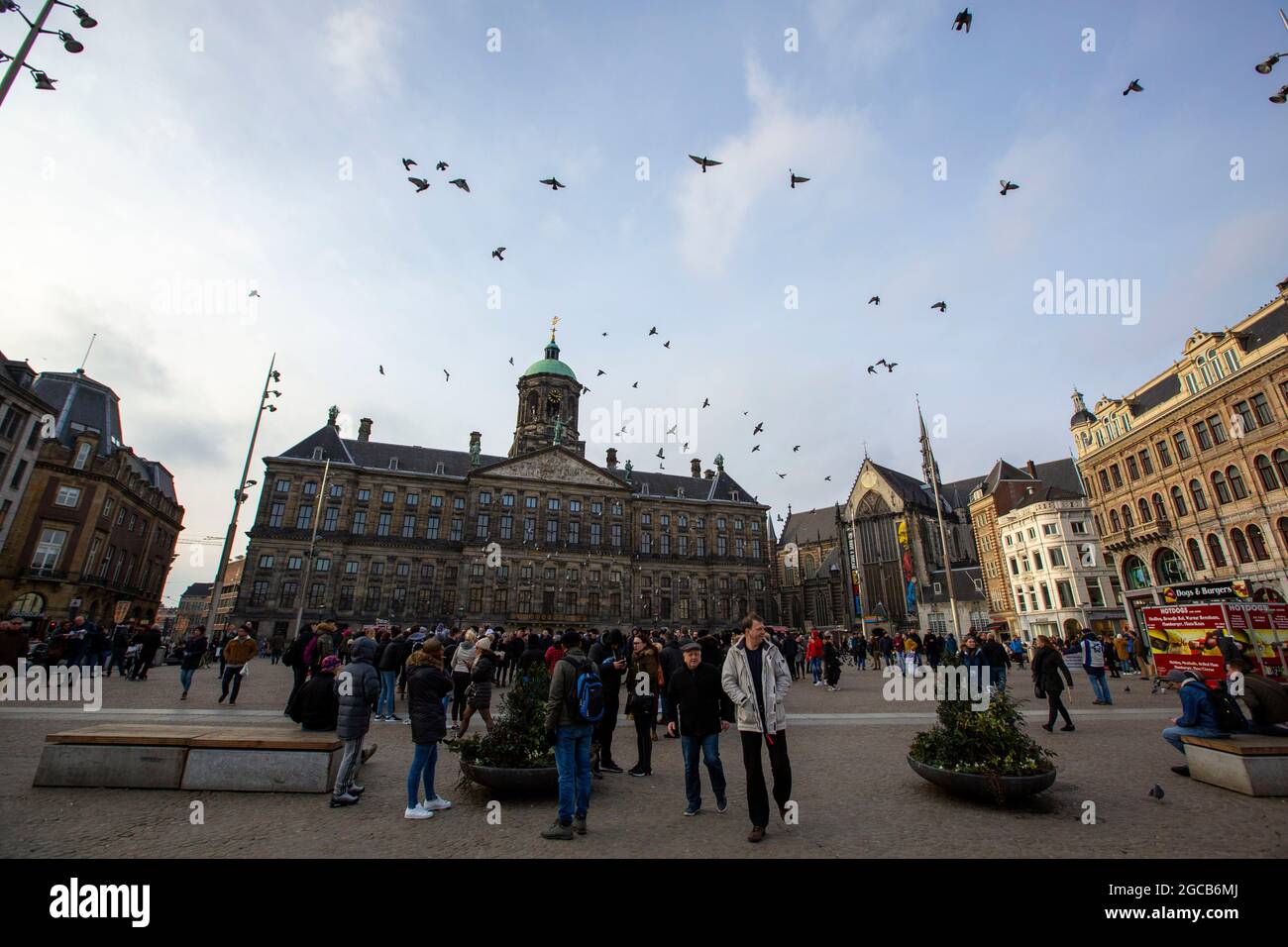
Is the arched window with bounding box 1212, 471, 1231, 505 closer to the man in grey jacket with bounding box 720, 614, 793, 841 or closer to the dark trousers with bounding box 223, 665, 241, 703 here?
the man in grey jacket with bounding box 720, 614, 793, 841

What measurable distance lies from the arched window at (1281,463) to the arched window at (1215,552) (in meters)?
5.34

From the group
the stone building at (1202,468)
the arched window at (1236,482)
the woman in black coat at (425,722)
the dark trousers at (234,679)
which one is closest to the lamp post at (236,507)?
the dark trousers at (234,679)

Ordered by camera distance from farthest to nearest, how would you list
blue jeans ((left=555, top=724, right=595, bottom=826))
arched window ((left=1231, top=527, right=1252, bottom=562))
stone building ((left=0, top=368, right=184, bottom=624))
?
stone building ((left=0, top=368, right=184, bottom=624)), arched window ((left=1231, top=527, right=1252, bottom=562)), blue jeans ((left=555, top=724, right=595, bottom=826))

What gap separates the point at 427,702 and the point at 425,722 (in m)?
0.21

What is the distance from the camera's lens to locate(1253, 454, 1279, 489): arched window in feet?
88.0

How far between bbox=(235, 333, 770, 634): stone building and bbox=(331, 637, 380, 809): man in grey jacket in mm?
44401

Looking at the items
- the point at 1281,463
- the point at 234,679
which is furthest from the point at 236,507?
the point at 1281,463

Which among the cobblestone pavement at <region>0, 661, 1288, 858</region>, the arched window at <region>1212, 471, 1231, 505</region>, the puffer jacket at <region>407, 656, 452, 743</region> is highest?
the arched window at <region>1212, 471, 1231, 505</region>

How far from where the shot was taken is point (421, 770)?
239 inches

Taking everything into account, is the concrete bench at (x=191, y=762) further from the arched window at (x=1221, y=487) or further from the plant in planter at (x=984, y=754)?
the arched window at (x=1221, y=487)

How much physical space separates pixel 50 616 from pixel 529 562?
34.0 metres

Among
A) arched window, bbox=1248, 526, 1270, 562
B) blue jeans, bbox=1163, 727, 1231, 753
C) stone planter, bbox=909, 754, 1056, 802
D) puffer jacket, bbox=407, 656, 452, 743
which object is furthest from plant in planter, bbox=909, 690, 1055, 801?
arched window, bbox=1248, 526, 1270, 562

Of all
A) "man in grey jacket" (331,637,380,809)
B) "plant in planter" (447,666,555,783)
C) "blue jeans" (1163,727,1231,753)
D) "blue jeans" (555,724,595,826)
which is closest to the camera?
"blue jeans" (555,724,595,826)
